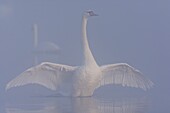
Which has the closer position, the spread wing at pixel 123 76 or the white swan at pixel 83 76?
the white swan at pixel 83 76

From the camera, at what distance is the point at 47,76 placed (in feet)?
18.5

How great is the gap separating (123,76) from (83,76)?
57 centimetres

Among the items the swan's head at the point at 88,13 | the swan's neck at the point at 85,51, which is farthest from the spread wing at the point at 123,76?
the swan's head at the point at 88,13

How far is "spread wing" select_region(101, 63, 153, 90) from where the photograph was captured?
219 inches

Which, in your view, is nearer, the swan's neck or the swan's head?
the swan's neck

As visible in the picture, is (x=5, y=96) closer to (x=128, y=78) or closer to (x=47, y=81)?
(x=47, y=81)

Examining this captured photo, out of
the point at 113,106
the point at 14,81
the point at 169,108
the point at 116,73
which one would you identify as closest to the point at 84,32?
the point at 116,73

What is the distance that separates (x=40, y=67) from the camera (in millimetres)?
5500

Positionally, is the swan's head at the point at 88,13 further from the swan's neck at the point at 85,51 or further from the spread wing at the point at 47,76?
the spread wing at the point at 47,76

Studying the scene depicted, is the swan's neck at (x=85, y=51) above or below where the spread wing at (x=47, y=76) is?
above

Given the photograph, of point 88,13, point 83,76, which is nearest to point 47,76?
point 83,76

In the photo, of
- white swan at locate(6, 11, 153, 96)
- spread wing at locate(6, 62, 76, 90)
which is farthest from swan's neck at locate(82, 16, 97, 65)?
spread wing at locate(6, 62, 76, 90)

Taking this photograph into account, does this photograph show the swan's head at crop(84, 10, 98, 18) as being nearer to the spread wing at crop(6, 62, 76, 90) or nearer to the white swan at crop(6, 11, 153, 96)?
the white swan at crop(6, 11, 153, 96)

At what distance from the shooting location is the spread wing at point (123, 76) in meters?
5.57
